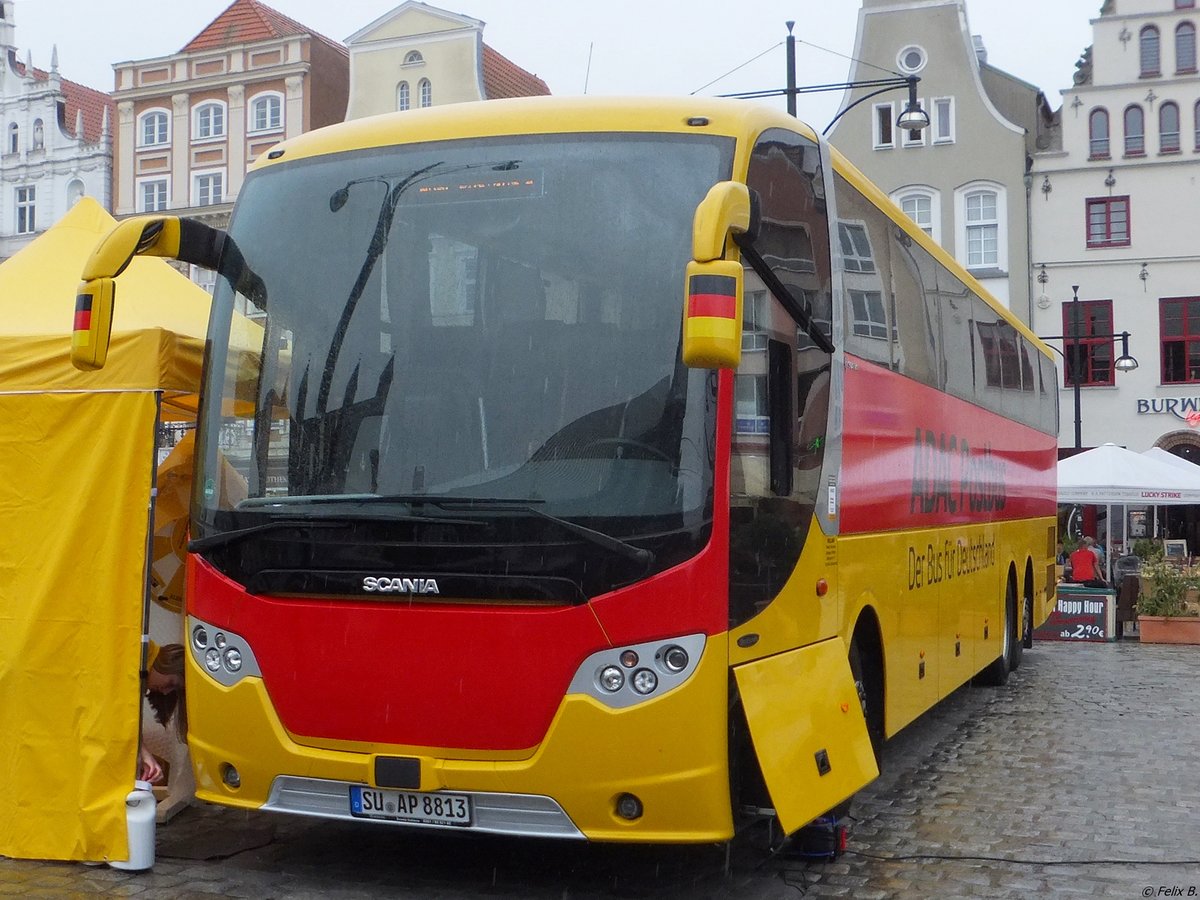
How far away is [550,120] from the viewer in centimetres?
654

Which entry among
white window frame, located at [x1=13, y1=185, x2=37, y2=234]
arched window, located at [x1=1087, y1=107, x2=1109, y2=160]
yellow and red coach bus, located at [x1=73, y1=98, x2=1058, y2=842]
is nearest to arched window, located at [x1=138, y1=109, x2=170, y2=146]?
white window frame, located at [x1=13, y1=185, x2=37, y2=234]

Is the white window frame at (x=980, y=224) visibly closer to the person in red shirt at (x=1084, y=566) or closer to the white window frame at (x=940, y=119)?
the white window frame at (x=940, y=119)

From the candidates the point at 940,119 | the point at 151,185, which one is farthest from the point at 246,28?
the point at 940,119

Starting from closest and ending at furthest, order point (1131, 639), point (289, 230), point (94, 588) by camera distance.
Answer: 1. point (289, 230)
2. point (94, 588)
3. point (1131, 639)

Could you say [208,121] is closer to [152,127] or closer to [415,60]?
[152,127]

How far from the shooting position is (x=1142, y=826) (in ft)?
26.7

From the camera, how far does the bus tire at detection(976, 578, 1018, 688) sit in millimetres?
14156

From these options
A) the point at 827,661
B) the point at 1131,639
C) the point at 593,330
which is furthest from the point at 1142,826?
the point at 1131,639

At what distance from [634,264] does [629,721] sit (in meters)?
1.83

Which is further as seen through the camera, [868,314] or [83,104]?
[83,104]

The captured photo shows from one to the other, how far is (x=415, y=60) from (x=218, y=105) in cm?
837

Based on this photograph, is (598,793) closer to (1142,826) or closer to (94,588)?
(94,588)

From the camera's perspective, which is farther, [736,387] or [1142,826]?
[1142,826]

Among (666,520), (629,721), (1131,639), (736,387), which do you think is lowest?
(1131,639)
